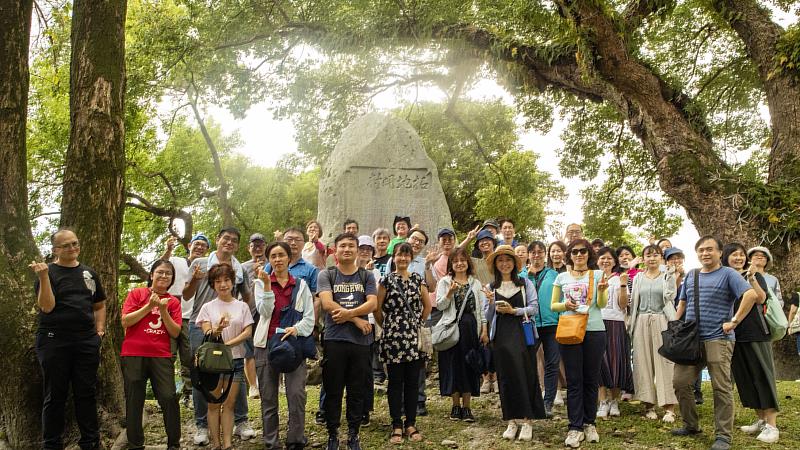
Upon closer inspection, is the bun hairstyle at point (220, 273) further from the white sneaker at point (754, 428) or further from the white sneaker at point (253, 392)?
the white sneaker at point (754, 428)

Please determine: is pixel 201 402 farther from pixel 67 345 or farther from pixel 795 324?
pixel 795 324

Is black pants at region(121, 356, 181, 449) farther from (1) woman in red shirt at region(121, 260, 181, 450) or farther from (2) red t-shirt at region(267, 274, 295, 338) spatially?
(2) red t-shirt at region(267, 274, 295, 338)

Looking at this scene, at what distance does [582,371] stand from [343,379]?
2032 mm

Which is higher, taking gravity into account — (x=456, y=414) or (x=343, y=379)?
(x=343, y=379)

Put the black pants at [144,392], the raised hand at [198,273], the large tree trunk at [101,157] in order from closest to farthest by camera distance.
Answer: the black pants at [144,392] < the large tree trunk at [101,157] < the raised hand at [198,273]

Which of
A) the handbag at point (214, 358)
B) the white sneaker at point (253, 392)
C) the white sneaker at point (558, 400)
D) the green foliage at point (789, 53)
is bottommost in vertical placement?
the white sneaker at point (558, 400)

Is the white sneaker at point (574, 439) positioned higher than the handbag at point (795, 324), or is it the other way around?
the handbag at point (795, 324)

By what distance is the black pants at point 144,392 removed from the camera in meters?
4.70

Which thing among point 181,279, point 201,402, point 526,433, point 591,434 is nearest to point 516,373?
point 526,433

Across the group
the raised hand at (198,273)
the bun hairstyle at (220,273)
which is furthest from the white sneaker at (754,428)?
the raised hand at (198,273)

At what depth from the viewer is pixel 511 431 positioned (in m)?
5.34

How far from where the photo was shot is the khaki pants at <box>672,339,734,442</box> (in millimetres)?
5039

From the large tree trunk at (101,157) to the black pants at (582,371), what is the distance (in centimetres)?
391

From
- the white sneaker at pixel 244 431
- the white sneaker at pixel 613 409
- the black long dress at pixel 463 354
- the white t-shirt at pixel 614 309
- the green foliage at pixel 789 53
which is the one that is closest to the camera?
the white sneaker at pixel 244 431
